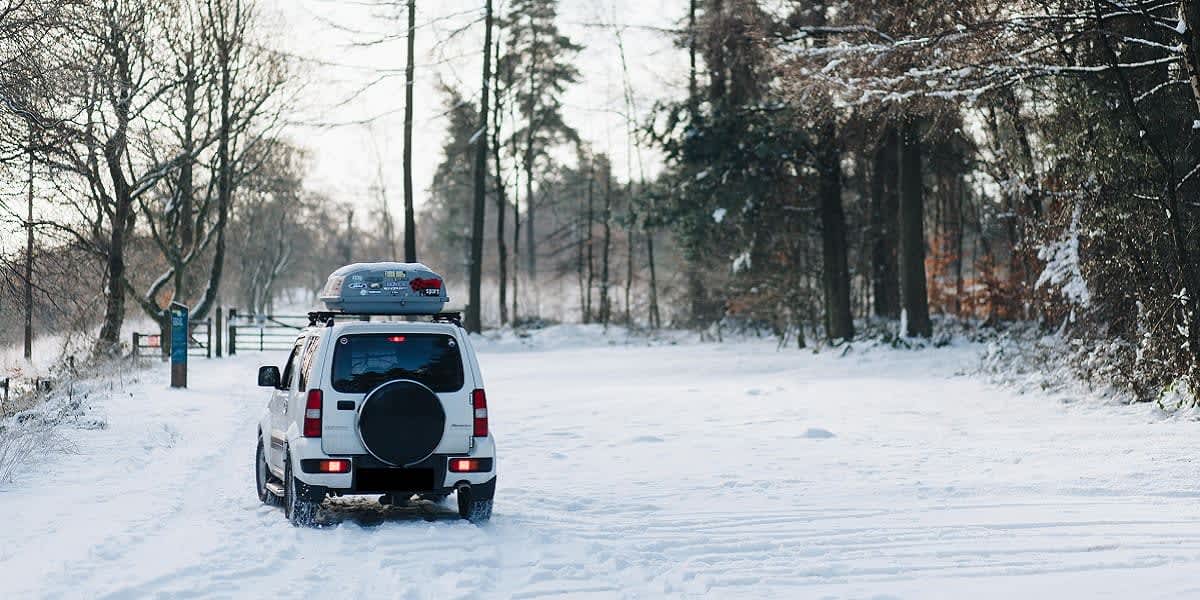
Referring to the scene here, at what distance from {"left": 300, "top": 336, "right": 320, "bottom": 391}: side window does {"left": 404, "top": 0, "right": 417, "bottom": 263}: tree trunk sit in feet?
92.7

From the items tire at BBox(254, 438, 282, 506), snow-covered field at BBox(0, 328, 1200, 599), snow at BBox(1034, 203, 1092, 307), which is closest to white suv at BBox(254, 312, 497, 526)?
snow-covered field at BBox(0, 328, 1200, 599)

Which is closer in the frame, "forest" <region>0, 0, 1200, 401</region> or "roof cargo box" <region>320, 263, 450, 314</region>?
"roof cargo box" <region>320, 263, 450, 314</region>

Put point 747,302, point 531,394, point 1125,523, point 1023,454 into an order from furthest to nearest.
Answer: point 747,302 → point 531,394 → point 1023,454 → point 1125,523

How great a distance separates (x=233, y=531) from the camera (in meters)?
9.77

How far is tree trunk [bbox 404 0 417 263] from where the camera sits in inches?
1537

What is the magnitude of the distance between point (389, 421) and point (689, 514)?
2.76m

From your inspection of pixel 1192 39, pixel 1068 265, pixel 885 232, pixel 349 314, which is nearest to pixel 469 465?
pixel 349 314

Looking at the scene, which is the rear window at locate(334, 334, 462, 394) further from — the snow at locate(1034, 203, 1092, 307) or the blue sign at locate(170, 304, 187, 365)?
the blue sign at locate(170, 304, 187, 365)

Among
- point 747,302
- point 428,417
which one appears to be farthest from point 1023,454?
point 747,302

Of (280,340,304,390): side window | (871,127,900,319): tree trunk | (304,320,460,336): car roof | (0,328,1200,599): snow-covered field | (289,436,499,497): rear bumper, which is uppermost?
(871,127,900,319): tree trunk

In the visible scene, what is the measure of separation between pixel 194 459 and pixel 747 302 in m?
26.3

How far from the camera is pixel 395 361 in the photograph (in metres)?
10.1

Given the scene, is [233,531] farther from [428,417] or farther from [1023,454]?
[1023,454]

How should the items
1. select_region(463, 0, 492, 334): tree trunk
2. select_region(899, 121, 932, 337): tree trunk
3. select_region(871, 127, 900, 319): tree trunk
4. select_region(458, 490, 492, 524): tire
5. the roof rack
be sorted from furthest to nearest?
select_region(463, 0, 492, 334): tree trunk < select_region(871, 127, 900, 319): tree trunk < select_region(899, 121, 932, 337): tree trunk < the roof rack < select_region(458, 490, 492, 524): tire
